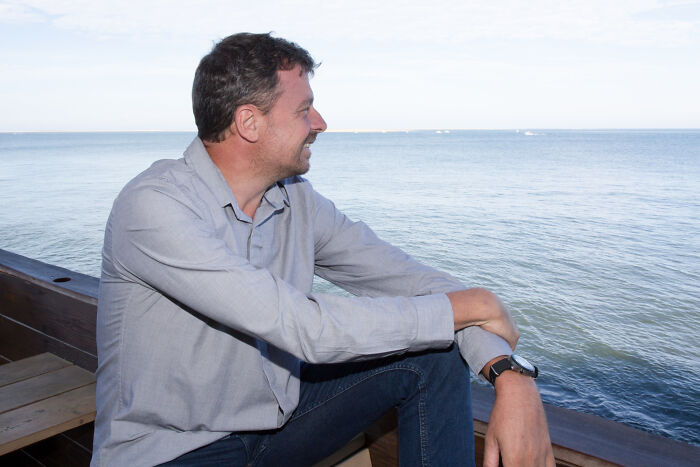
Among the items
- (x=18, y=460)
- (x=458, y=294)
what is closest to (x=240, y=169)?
(x=458, y=294)

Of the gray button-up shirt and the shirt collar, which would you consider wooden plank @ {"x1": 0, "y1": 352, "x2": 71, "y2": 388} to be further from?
the shirt collar

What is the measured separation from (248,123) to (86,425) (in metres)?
1.37

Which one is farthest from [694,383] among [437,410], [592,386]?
[437,410]

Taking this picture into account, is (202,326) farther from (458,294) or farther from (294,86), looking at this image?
(294,86)

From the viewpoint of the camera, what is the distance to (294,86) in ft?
5.29

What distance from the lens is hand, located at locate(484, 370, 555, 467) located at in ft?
3.83

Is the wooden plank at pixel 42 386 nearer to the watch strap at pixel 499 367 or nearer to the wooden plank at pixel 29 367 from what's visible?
the wooden plank at pixel 29 367

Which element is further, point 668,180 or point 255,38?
point 668,180

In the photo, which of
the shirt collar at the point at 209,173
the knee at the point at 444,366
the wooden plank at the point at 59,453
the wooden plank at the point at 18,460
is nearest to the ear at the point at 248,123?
the shirt collar at the point at 209,173

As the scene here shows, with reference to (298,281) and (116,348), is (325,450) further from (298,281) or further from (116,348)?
(116,348)

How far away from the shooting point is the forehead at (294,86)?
158cm

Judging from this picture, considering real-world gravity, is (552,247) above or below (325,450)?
below

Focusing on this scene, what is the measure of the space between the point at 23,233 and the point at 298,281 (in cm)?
1452

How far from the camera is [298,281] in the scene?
161 centimetres
